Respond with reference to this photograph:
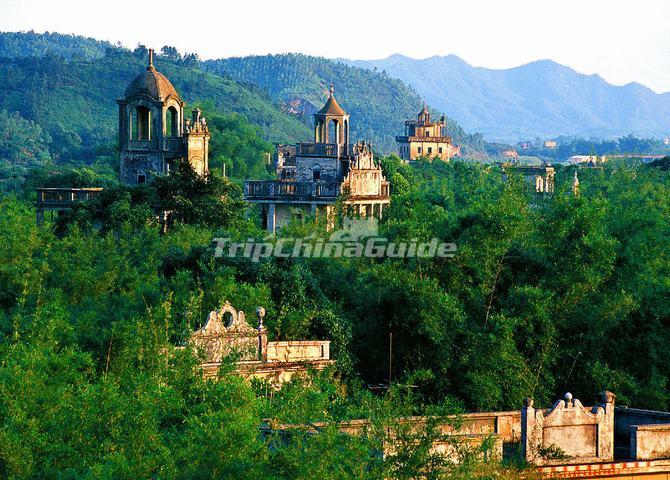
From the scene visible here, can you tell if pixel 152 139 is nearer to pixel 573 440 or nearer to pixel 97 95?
pixel 573 440

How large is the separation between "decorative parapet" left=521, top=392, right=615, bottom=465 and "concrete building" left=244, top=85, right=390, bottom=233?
2514cm

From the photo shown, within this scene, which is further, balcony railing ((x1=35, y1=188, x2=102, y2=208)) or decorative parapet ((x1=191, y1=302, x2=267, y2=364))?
balcony railing ((x1=35, y1=188, x2=102, y2=208))

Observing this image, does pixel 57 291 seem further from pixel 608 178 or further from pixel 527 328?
pixel 608 178

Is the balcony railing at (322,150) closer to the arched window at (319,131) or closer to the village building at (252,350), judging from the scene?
the arched window at (319,131)

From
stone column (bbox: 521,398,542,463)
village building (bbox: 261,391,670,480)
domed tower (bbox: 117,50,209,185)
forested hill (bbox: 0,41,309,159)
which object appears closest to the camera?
village building (bbox: 261,391,670,480)

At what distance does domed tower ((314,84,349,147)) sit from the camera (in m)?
54.4

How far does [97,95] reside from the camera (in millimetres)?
168000

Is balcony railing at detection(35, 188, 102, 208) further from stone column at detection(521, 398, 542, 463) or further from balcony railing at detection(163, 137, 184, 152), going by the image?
stone column at detection(521, 398, 542, 463)

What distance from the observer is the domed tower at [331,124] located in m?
54.4

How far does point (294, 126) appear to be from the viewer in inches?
6801

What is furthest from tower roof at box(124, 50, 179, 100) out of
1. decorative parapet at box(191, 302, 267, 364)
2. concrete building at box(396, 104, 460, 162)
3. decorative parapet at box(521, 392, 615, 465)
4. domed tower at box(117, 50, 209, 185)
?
concrete building at box(396, 104, 460, 162)

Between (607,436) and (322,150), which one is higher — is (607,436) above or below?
below

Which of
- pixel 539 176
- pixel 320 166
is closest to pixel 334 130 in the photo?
pixel 320 166

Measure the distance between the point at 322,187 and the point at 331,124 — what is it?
5.42 metres
